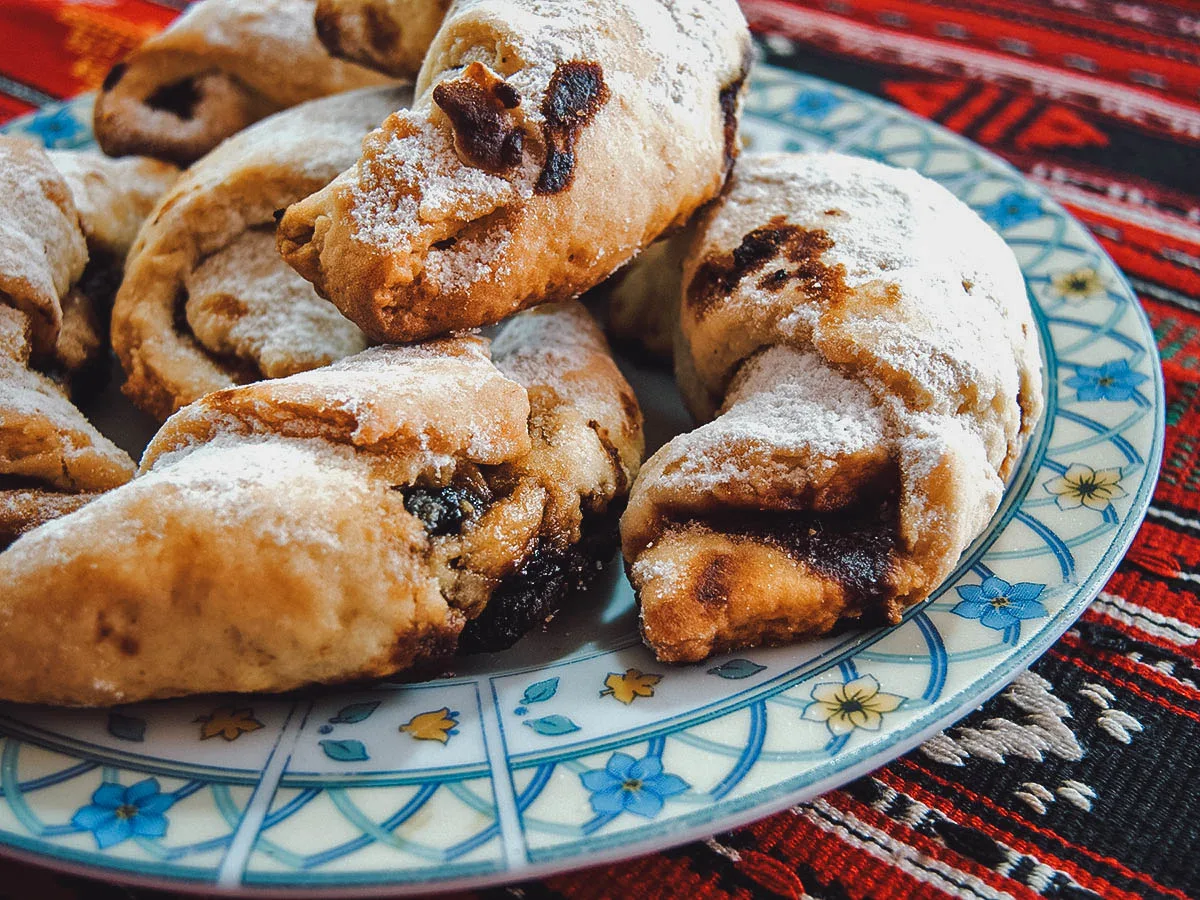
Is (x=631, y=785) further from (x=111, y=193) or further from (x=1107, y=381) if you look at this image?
(x=111, y=193)

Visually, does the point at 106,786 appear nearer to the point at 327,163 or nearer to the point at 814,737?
the point at 814,737

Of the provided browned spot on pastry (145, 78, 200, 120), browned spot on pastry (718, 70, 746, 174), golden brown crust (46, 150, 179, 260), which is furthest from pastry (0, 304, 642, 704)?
browned spot on pastry (145, 78, 200, 120)

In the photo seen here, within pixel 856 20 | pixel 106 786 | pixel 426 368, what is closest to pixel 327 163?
pixel 426 368

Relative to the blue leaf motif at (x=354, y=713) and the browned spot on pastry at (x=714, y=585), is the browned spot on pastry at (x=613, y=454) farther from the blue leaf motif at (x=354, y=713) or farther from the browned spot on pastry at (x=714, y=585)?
the blue leaf motif at (x=354, y=713)

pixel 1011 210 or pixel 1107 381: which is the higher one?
pixel 1011 210

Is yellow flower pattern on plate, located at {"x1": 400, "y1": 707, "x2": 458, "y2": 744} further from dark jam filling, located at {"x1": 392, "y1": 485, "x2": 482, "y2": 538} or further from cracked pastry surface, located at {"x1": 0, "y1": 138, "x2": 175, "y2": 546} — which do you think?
cracked pastry surface, located at {"x1": 0, "y1": 138, "x2": 175, "y2": 546}

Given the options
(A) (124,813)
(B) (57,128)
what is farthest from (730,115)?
(B) (57,128)
